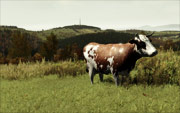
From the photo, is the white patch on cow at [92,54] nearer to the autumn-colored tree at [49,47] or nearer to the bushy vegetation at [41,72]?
the bushy vegetation at [41,72]

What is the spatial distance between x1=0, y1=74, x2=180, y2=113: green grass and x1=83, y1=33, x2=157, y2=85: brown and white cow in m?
0.70

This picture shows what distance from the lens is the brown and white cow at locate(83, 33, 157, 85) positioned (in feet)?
21.0

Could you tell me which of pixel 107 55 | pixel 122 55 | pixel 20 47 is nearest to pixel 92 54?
pixel 107 55

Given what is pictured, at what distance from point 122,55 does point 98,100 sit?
182cm

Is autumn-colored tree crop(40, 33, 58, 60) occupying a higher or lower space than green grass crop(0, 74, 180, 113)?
lower

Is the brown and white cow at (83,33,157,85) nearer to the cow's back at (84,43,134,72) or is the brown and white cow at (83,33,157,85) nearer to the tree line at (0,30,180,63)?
the cow's back at (84,43,134,72)

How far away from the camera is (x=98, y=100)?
5938 millimetres

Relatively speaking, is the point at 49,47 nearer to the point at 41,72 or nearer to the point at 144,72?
the point at 41,72

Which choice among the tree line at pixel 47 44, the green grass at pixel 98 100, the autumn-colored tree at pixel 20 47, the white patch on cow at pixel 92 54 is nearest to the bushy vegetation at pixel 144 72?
the green grass at pixel 98 100

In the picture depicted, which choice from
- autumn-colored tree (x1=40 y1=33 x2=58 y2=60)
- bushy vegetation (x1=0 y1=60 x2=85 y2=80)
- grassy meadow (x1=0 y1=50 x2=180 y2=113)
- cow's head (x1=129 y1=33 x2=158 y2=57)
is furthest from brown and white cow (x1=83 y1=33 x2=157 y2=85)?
autumn-colored tree (x1=40 y1=33 x2=58 y2=60)

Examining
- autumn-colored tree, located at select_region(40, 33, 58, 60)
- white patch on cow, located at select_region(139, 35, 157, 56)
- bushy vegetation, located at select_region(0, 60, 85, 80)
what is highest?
white patch on cow, located at select_region(139, 35, 157, 56)

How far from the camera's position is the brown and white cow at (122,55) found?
6406 mm

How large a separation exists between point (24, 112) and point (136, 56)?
410cm

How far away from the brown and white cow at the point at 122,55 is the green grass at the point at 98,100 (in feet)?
2.30
